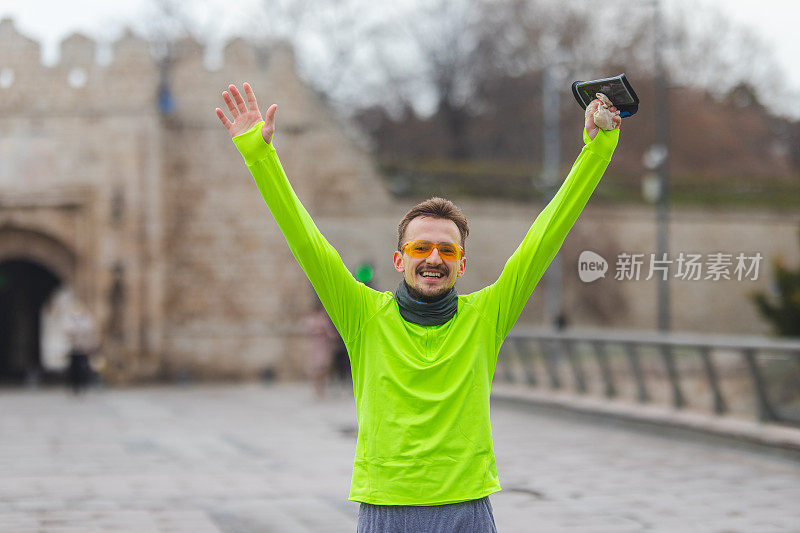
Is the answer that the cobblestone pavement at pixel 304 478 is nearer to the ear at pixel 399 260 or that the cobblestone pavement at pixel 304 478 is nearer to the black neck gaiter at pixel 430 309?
the ear at pixel 399 260

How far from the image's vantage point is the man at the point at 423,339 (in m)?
3.37

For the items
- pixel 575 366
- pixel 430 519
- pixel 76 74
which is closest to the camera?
pixel 430 519

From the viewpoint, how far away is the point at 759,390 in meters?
10.8

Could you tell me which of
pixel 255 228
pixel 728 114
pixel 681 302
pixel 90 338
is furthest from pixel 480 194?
pixel 728 114

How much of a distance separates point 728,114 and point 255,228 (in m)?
29.5

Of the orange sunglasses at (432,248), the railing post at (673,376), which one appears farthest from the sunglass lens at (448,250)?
the railing post at (673,376)

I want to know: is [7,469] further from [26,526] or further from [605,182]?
[605,182]

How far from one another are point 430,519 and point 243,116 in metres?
1.36

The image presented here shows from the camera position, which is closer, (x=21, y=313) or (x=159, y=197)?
(x=159, y=197)

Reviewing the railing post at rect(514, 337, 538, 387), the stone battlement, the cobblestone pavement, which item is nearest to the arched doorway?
the stone battlement

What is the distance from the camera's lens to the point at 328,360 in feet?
61.2

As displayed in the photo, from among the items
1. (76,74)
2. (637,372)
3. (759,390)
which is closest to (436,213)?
(759,390)

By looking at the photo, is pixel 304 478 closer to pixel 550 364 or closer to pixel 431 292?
pixel 431 292

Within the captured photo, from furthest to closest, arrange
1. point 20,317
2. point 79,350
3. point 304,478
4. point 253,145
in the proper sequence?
1. point 20,317
2. point 79,350
3. point 304,478
4. point 253,145
